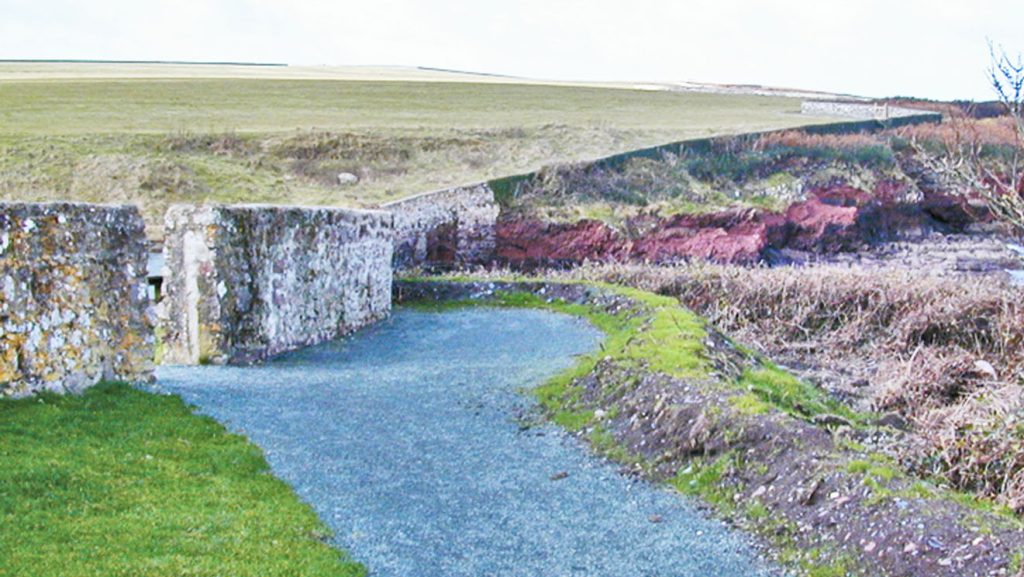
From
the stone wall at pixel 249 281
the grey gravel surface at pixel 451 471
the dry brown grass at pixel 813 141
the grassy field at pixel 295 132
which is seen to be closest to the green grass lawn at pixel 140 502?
the grey gravel surface at pixel 451 471

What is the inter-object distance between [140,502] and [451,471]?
332cm

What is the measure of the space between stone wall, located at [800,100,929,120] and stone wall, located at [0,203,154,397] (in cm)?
5552

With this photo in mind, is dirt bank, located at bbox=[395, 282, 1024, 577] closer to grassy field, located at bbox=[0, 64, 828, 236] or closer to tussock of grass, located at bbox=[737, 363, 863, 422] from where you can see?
tussock of grass, located at bbox=[737, 363, 863, 422]

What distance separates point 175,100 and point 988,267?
3795 centimetres

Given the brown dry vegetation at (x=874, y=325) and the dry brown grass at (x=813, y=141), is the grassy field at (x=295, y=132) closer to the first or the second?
the dry brown grass at (x=813, y=141)

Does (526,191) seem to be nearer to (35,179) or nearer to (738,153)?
(738,153)

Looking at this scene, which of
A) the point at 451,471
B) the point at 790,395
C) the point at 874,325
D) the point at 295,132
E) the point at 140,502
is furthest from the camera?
the point at 295,132

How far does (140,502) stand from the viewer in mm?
9469

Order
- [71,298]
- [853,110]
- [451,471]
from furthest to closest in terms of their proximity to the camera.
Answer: [853,110]
[71,298]
[451,471]

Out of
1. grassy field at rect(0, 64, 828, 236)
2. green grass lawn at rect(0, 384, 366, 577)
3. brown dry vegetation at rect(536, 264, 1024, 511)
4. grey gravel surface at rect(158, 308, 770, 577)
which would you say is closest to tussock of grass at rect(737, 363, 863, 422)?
brown dry vegetation at rect(536, 264, 1024, 511)

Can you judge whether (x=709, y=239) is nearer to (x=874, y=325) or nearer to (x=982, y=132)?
(x=874, y=325)

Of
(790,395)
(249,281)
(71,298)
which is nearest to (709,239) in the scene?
(249,281)

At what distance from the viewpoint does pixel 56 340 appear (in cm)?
1346

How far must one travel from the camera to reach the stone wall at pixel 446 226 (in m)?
34.5
